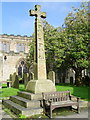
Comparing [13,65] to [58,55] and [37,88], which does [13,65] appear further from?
[37,88]

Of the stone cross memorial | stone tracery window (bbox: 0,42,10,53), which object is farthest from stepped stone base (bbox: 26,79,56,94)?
stone tracery window (bbox: 0,42,10,53)

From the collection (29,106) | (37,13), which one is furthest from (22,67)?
(29,106)

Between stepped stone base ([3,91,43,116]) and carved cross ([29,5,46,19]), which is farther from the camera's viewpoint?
carved cross ([29,5,46,19])

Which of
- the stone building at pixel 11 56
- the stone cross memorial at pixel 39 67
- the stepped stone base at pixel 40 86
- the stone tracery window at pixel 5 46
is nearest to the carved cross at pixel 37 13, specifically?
the stone cross memorial at pixel 39 67

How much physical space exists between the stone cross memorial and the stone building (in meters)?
A: 27.4

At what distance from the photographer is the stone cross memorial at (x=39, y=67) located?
26.8ft

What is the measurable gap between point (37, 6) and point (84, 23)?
1249 cm

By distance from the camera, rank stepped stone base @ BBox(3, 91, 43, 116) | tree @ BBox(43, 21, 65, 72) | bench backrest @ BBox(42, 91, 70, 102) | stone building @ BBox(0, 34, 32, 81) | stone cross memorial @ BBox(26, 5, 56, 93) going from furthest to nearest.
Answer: stone building @ BBox(0, 34, 32, 81)
tree @ BBox(43, 21, 65, 72)
stone cross memorial @ BBox(26, 5, 56, 93)
bench backrest @ BBox(42, 91, 70, 102)
stepped stone base @ BBox(3, 91, 43, 116)

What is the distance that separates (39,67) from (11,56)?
104 ft

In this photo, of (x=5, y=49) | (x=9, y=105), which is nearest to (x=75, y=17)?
(x=9, y=105)

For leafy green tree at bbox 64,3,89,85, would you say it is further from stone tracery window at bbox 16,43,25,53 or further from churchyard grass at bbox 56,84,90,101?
stone tracery window at bbox 16,43,25,53

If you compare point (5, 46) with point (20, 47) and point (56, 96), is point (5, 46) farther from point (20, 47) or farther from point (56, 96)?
point (56, 96)

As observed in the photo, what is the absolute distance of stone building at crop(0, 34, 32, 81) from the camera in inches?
1483

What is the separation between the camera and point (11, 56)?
1540 inches
